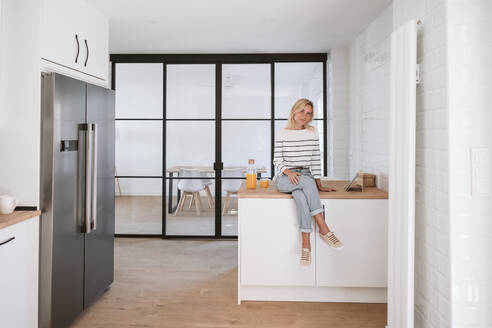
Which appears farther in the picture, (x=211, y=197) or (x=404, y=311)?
(x=211, y=197)

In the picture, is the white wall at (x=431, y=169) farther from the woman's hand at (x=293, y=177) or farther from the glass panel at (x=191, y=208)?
the glass panel at (x=191, y=208)

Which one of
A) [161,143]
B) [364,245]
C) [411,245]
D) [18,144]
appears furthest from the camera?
[161,143]

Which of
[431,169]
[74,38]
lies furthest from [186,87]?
[431,169]

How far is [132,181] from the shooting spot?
4293mm

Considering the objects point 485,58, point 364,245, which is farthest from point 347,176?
point 485,58

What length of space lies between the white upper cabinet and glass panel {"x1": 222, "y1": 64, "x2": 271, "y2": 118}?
5.52 ft

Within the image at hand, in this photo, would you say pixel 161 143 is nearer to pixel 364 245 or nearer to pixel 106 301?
pixel 106 301

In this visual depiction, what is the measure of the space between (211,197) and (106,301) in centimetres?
193

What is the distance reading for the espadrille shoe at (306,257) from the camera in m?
2.44

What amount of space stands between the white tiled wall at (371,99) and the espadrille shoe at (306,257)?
2.92 feet

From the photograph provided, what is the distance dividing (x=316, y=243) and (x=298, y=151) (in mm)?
715

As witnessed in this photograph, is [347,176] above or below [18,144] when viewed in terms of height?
below

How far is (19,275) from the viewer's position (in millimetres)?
1820

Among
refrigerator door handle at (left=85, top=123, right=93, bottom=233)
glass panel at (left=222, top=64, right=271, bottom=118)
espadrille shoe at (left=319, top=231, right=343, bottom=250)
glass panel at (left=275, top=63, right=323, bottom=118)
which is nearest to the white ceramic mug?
refrigerator door handle at (left=85, top=123, right=93, bottom=233)
